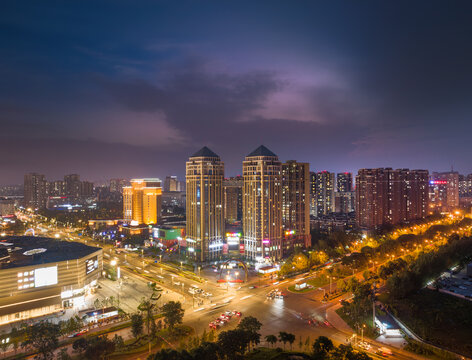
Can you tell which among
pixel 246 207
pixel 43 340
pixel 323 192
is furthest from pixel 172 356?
pixel 323 192

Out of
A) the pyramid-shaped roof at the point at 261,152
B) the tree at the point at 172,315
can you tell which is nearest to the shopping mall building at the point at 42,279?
the tree at the point at 172,315

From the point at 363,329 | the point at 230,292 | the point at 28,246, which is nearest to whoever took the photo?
the point at 363,329

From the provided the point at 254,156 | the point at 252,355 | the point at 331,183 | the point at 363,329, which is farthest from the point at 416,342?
the point at 331,183

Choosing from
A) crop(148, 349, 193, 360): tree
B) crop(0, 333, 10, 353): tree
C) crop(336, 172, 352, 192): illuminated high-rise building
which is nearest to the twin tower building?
crop(0, 333, 10, 353): tree

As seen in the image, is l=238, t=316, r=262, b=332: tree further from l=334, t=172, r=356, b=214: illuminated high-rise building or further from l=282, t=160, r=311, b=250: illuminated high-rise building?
l=334, t=172, r=356, b=214: illuminated high-rise building

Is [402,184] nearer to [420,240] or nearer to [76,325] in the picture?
[420,240]

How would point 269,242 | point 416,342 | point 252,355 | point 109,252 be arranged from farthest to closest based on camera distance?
point 109,252 < point 269,242 < point 416,342 < point 252,355

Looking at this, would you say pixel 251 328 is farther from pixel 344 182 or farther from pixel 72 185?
pixel 72 185
